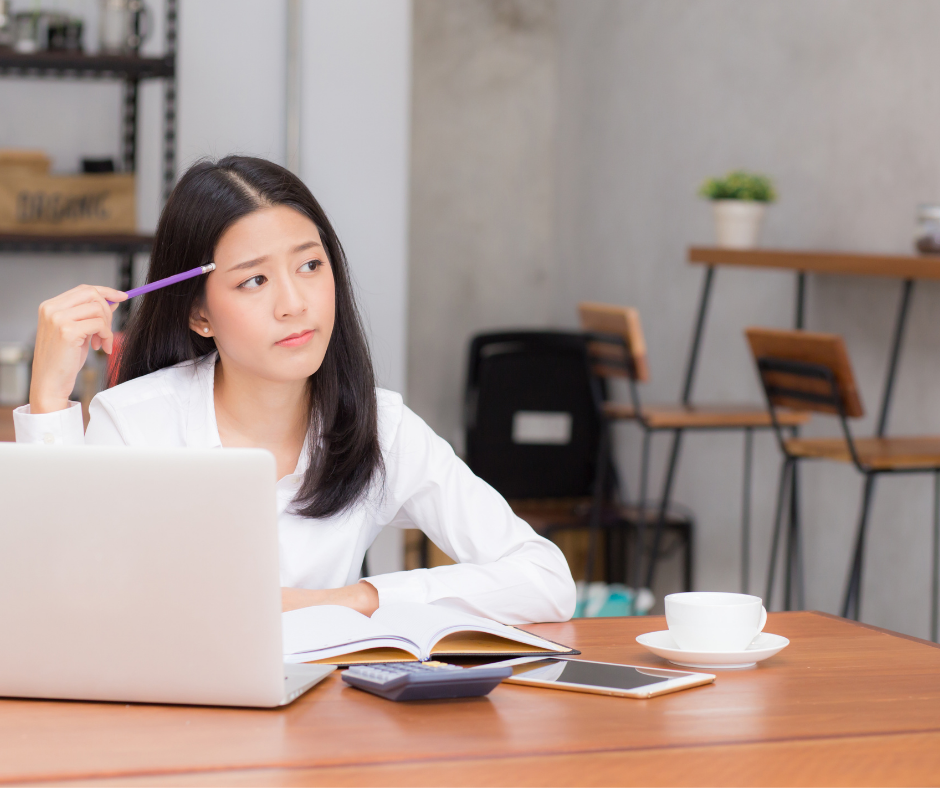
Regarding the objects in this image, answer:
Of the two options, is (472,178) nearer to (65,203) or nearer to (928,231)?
(65,203)

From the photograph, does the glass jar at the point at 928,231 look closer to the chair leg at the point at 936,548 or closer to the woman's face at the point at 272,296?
the chair leg at the point at 936,548

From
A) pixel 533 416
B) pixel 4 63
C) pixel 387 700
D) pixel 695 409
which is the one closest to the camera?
pixel 387 700

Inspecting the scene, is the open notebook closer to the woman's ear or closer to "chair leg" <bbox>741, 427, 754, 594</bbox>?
the woman's ear

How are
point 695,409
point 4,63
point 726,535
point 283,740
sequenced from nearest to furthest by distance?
point 283,740
point 4,63
point 695,409
point 726,535

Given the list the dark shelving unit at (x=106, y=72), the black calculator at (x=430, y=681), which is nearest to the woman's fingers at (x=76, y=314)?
the black calculator at (x=430, y=681)

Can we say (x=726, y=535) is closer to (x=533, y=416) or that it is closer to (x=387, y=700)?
(x=533, y=416)

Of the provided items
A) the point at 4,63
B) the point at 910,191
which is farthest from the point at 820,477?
the point at 4,63

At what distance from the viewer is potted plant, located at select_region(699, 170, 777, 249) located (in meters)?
3.62

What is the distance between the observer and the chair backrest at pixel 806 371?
108 inches

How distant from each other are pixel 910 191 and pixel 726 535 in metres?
1.43

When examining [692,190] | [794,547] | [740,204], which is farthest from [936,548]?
[692,190]

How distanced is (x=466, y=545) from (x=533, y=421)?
3.03m

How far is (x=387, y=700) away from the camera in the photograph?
1.04 meters

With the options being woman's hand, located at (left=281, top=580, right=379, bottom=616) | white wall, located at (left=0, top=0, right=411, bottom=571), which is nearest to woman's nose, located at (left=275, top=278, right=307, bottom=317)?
woman's hand, located at (left=281, top=580, right=379, bottom=616)
